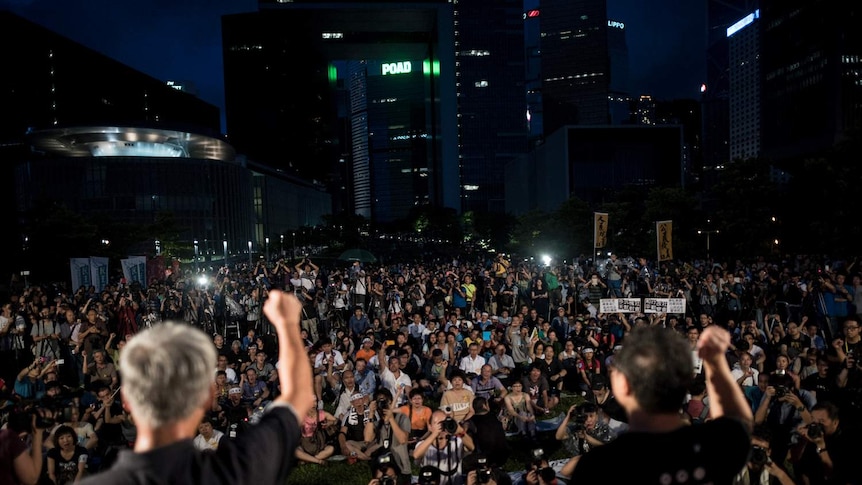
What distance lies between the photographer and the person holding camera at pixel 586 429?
20.9 feet

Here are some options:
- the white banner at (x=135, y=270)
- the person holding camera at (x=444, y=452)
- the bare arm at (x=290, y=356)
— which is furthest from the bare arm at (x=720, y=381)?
the white banner at (x=135, y=270)

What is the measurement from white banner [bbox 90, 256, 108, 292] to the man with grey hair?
2038cm

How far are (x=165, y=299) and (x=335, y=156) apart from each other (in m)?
141

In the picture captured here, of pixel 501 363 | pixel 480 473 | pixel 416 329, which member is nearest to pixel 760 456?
pixel 480 473

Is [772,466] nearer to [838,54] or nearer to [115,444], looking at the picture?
[115,444]

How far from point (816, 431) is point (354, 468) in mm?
5219

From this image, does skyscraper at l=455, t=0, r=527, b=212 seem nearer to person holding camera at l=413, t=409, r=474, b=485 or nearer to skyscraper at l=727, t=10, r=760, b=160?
skyscraper at l=727, t=10, r=760, b=160

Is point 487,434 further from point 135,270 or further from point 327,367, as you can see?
point 135,270

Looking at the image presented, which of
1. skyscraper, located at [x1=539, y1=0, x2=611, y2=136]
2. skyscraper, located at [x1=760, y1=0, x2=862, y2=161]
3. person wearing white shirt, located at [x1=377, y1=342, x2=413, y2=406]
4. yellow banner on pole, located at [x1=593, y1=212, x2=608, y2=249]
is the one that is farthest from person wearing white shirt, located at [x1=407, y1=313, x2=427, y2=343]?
skyscraper, located at [x1=539, y1=0, x2=611, y2=136]

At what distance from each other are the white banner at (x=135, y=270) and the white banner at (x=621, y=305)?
52.0 ft

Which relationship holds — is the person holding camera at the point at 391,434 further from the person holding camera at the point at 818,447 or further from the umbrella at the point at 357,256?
the umbrella at the point at 357,256

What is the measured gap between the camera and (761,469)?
5.18 metres

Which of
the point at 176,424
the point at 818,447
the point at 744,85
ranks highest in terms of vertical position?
the point at 744,85

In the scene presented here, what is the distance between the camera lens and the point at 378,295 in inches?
647
